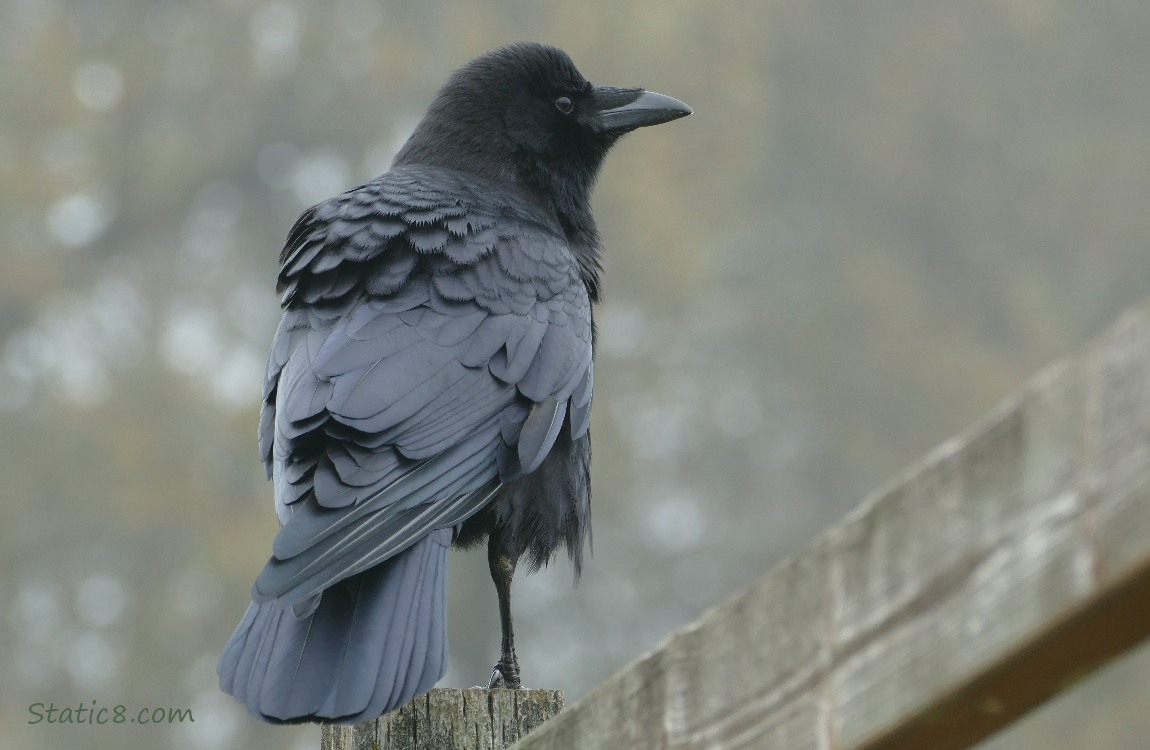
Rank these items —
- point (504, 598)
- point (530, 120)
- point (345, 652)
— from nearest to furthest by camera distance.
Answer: point (345, 652), point (504, 598), point (530, 120)

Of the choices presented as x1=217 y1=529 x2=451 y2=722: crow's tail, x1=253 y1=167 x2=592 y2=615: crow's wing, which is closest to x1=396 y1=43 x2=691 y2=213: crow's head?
x1=253 y1=167 x2=592 y2=615: crow's wing

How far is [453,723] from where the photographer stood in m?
3.28

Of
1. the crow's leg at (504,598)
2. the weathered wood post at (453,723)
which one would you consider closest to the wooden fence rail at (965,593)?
the weathered wood post at (453,723)

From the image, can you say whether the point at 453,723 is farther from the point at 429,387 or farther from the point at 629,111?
the point at 629,111

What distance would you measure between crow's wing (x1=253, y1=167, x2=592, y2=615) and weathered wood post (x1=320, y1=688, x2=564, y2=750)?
1.07 ft

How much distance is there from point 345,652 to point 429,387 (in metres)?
1.08

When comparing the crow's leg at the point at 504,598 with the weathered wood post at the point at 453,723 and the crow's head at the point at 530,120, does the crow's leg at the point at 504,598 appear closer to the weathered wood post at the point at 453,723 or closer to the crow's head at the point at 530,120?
the weathered wood post at the point at 453,723

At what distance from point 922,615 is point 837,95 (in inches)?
649

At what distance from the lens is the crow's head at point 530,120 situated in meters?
5.35

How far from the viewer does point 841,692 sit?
1468 millimetres

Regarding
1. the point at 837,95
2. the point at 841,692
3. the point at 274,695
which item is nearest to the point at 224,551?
the point at 837,95

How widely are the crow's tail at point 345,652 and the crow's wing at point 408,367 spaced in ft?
0.22

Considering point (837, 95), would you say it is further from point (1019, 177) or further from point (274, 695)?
point (274, 695)

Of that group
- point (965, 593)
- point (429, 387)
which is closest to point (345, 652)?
point (429, 387)
